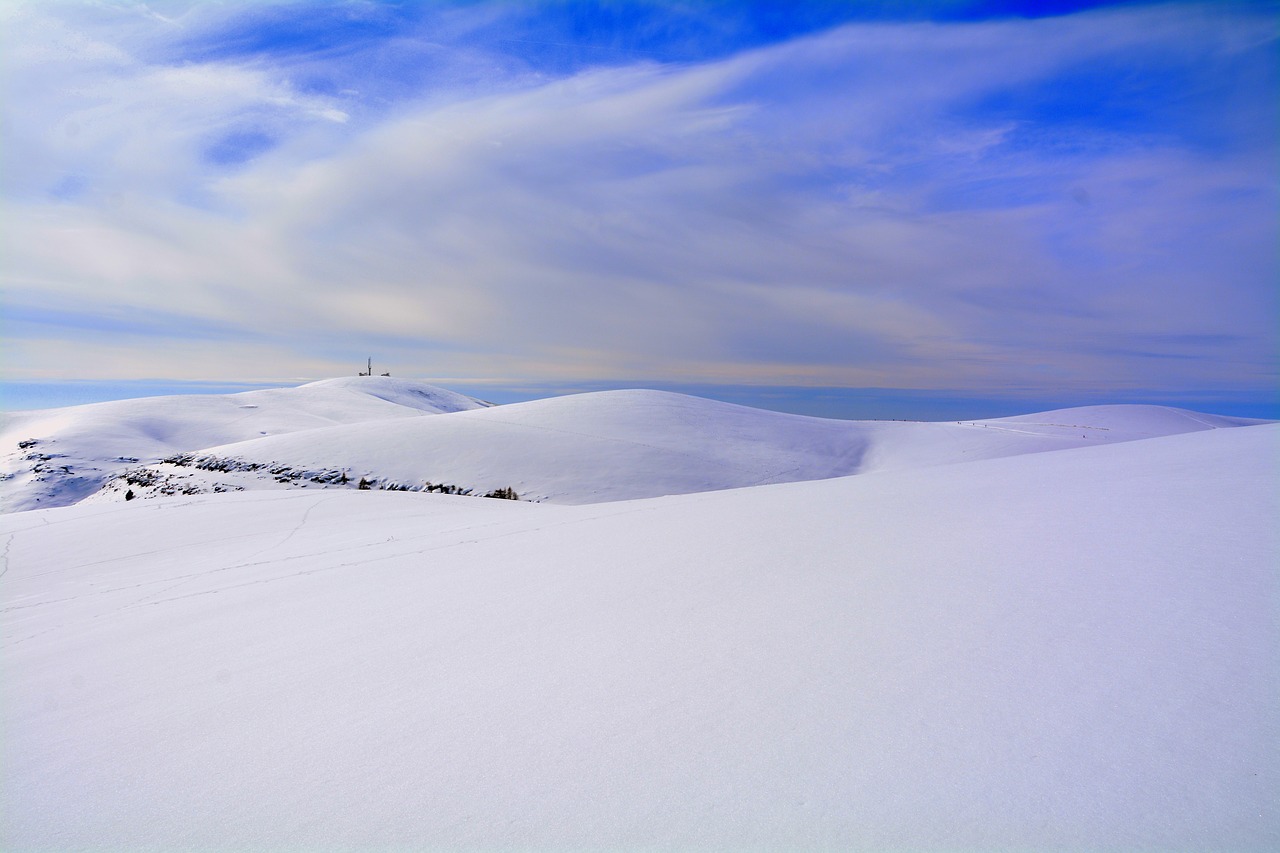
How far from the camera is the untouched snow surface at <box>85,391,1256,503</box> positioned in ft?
74.4

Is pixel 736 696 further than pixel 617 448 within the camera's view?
No

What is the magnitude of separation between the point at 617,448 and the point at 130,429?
39113mm

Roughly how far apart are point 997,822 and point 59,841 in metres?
2.97

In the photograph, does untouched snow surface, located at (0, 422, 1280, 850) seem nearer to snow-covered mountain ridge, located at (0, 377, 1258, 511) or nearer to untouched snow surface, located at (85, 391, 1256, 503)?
snow-covered mountain ridge, located at (0, 377, 1258, 511)

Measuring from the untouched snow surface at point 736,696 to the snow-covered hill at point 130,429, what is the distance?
38.5 meters

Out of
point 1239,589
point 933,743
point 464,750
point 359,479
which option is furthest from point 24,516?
point 1239,589

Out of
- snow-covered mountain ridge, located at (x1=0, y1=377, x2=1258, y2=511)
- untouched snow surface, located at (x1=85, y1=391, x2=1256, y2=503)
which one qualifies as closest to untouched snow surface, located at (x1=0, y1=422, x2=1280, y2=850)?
snow-covered mountain ridge, located at (x1=0, y1=377, x2=1258, y2=511)

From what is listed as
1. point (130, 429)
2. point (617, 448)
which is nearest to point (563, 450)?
point (617, 448)

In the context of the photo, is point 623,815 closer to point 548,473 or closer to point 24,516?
point 24,516

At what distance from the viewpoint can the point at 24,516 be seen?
1345 cm

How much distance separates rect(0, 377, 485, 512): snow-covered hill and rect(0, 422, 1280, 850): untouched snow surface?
38.5 m

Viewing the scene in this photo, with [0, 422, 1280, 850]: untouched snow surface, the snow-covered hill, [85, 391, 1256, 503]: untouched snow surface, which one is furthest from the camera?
the snow-covered hill

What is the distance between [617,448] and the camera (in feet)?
84.3

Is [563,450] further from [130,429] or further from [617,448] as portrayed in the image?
[130,429]
